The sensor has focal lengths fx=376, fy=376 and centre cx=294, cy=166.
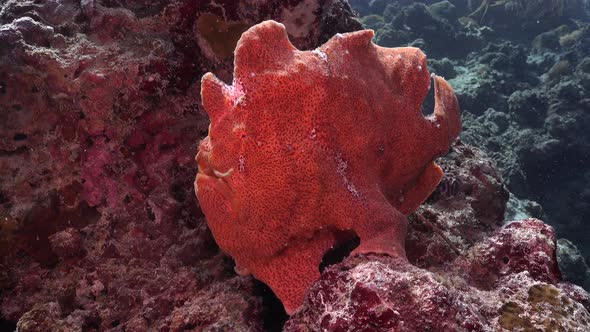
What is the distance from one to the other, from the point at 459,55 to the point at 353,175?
17.7m

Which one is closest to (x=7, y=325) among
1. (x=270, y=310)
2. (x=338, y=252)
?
(x=270, y=310)

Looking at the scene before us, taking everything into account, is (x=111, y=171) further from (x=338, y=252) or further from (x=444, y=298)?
(x=444, y=298)

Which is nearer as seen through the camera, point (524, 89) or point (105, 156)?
point (105, 156)

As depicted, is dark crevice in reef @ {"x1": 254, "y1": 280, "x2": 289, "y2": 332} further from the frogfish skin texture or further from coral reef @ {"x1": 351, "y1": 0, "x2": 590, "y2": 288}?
coral reef @ {"x1": 351, "y1": 0, "x2": 590, "y2": 288}

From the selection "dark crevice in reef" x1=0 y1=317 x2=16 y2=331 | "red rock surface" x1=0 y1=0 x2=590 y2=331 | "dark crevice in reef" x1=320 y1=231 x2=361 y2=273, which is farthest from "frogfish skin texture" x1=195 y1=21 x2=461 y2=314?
"dark crevice in reef" x1=0 y1=317 x2=16 y2=331

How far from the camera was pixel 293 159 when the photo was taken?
1.90 m

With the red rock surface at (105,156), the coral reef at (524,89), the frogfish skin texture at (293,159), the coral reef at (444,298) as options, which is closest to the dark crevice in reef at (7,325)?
the red rock surface at (105,156)

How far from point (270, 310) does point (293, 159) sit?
991 millimetres

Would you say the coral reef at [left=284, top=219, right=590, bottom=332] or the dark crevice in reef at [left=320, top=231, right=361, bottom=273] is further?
the dark crevice in reef at [left=320, top=231, right=361, bottom=273]

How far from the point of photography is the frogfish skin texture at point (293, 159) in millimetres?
1907

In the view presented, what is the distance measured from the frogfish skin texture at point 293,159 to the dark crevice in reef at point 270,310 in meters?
0.21

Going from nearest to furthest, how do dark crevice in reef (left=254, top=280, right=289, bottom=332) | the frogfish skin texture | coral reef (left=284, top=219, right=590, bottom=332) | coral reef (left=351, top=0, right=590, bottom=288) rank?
coral reef (left=284, top=219, right=590, bottom=332) → the frogfish skin texture → dark crevice in reef (left=254, top=280, right=289, bottom=332) → coral reef (left=351, top=0, right=590, bottom=288)

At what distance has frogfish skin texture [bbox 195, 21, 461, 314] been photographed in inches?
75.1

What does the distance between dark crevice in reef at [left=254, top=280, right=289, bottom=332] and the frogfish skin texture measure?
0.69ft
